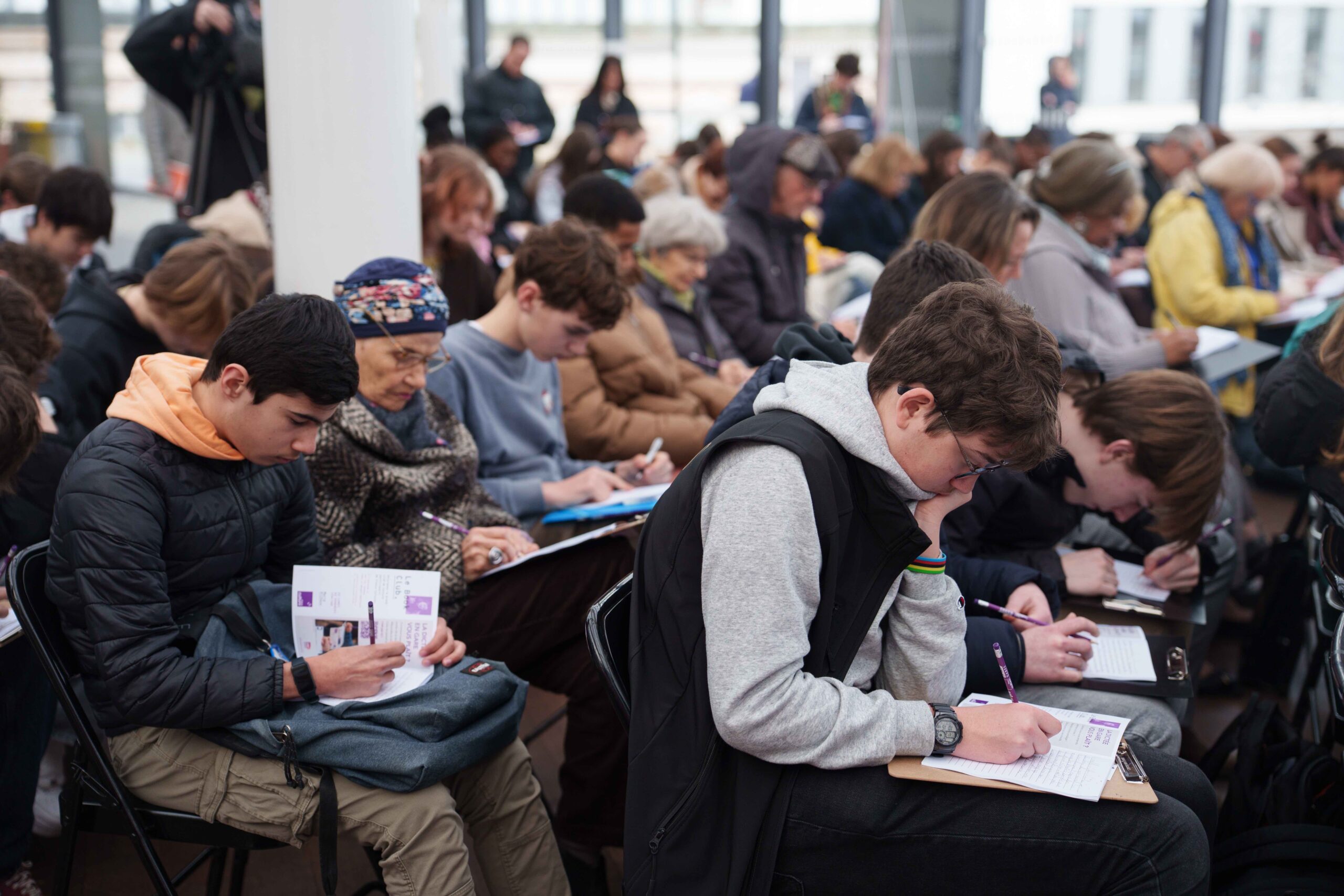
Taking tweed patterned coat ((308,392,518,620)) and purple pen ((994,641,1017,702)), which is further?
tweed patterned coat ((308,392,518,620))

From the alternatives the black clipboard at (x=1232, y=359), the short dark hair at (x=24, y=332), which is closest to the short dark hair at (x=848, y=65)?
the black clipboard at (x=1232, y=359)

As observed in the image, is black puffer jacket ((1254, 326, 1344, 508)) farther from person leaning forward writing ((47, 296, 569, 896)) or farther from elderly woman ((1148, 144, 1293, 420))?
elderly woman ((1148, 144, 1293, 420))

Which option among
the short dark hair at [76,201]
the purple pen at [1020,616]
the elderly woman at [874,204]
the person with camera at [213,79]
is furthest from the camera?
the elderly woman at [874,204]

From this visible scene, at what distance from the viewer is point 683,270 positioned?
4246 millimetres

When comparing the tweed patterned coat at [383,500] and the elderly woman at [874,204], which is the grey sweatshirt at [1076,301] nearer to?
the tweed patterned coat at [383,500]

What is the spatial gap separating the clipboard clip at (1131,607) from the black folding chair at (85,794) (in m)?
1.67

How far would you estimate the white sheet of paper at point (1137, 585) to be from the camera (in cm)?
246

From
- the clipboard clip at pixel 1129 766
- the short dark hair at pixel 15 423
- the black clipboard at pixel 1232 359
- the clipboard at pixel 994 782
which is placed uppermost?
the short dark hair at pixel 15 423

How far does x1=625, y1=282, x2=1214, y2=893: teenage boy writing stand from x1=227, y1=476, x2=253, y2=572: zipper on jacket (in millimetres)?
755

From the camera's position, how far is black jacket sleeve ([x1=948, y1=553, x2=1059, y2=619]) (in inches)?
89.3

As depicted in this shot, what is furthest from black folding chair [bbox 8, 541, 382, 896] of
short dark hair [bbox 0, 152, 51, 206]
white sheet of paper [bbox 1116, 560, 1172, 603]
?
short dark hair [bbox 0, 152, 51, 206]

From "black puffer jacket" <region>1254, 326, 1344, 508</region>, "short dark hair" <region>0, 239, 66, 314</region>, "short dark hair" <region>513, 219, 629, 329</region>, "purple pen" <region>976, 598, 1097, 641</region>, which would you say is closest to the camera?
"purple pen" <region>976, 598, 1097, 641</region>

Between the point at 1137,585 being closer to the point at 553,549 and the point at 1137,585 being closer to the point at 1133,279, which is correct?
the point at 553,549

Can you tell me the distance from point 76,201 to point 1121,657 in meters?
3.46
